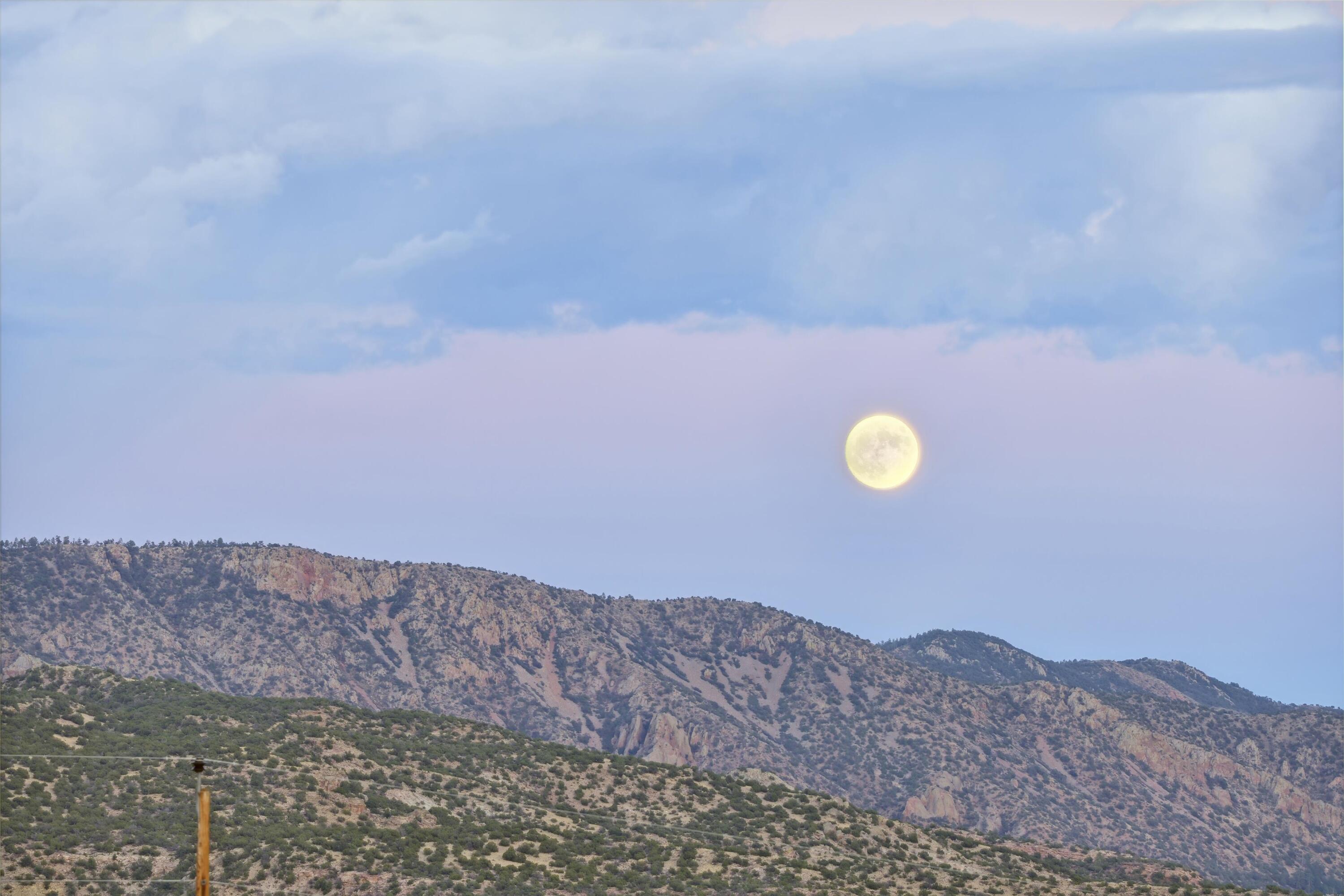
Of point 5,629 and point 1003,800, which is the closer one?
point 5,629

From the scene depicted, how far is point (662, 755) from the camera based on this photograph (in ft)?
635

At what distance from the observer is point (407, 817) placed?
9588 centimetres

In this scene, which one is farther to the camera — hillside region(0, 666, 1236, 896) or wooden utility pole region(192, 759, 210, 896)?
hillside region(0, 666, 1236, 896)

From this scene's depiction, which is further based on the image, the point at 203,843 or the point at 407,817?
the point at 407,817

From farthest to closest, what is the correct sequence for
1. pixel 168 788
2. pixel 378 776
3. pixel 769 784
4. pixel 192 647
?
pixel 192 647 < pixel 769 784 < pixel 378 776 < pixel 168 788

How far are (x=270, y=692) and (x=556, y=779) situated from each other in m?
75.7

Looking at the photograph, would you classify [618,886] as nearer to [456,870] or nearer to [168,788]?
[456,870]

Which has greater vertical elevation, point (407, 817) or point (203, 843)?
point (407, 817)

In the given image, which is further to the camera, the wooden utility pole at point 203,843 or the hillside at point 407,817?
the hillside at point 407,817

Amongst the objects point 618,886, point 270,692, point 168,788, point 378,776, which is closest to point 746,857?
point 618,886

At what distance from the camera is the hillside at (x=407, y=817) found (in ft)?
277

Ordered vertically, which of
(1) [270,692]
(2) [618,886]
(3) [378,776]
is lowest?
(2) [618,886]

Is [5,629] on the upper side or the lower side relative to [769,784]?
upper

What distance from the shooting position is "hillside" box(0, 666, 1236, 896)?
3322 inches
